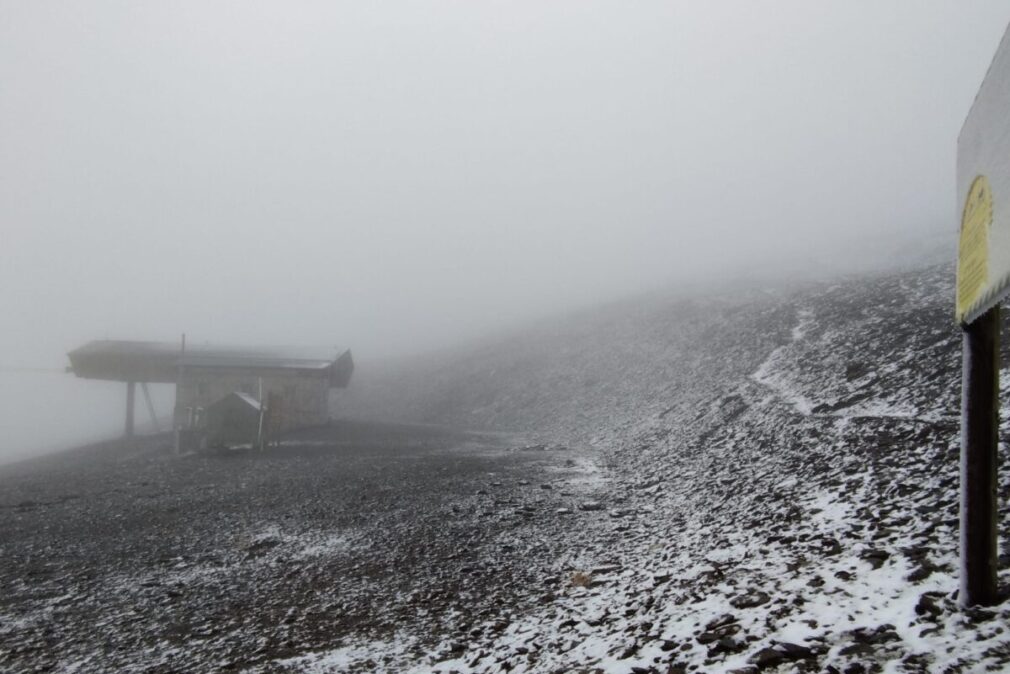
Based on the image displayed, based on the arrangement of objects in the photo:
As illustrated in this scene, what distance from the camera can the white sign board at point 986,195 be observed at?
357cm

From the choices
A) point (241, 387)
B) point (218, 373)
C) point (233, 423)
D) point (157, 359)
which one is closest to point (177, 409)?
point (218, 373)

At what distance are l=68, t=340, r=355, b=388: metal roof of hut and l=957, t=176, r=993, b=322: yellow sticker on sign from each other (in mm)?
39596

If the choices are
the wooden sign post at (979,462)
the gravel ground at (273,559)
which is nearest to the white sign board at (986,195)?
the wooden sign post at (979,462)

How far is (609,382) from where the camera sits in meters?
36.8

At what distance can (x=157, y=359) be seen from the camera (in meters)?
43.4

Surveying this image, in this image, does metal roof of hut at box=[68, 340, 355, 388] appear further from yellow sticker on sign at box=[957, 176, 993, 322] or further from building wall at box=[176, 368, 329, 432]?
yellow sticker on sign at box=[957, 176, 993, 322]

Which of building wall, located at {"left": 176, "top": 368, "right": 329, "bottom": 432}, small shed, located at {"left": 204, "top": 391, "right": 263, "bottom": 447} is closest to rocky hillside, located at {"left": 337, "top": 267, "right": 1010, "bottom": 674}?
small shed, located at {"left": 204, "top": 391, "right": 263, "bottom": 447}

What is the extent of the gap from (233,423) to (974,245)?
116 feet

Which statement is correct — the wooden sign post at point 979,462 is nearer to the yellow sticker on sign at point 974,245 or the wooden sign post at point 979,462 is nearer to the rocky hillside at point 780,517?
the rocky hillside at point 780,517

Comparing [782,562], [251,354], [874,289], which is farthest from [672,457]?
[251,354]

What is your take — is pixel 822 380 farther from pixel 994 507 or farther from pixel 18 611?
pixel 18 611

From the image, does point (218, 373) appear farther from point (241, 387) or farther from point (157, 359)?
point (157, 359)

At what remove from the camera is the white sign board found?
3566 mm

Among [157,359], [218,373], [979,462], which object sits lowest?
[218,373]
